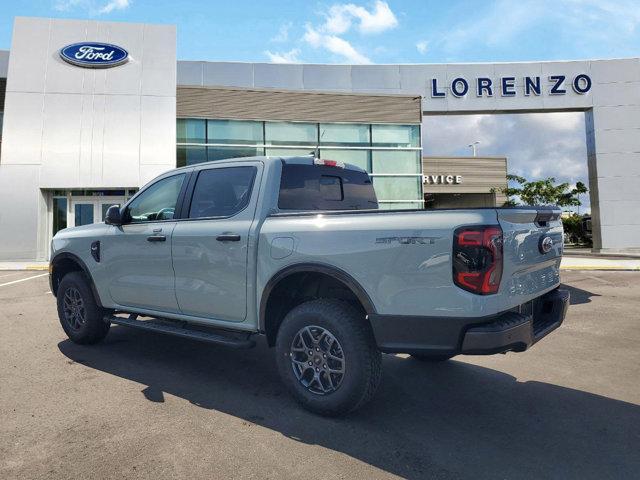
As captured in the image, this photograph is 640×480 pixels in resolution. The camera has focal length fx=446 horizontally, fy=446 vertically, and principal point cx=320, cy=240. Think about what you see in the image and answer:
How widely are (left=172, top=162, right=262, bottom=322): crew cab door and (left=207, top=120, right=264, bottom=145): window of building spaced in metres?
15.5

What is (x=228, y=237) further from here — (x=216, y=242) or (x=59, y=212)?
(x=59, y=212)

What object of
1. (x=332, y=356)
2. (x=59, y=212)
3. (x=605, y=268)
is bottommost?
(x=332, y=356)

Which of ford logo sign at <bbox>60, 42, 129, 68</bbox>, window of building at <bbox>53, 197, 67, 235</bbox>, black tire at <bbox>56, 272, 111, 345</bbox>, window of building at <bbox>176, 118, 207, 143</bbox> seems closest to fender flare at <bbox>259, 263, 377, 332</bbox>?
black tire at <bbox>56, 272, 111, 345</bbox>

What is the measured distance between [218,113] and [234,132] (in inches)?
40.5

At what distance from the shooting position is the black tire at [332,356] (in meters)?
3.07

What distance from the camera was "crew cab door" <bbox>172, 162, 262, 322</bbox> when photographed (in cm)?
367

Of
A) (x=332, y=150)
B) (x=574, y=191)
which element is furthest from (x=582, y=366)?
(x=574, y=191)

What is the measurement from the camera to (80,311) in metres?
5.16

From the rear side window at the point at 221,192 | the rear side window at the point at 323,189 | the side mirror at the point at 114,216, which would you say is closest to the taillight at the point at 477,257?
the rear side window at the point at 323,189

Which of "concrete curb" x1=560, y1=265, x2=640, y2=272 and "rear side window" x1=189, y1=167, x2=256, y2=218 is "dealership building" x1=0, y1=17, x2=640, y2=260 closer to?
"concrete curb" x1=560, y1=265, x2=640, y2=272

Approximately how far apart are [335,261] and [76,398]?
244 cm

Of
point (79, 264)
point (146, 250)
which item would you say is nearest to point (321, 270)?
point (146, 250)

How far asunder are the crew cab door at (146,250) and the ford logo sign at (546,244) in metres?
3.10

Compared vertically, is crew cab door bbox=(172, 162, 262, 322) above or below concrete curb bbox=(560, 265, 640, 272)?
above
